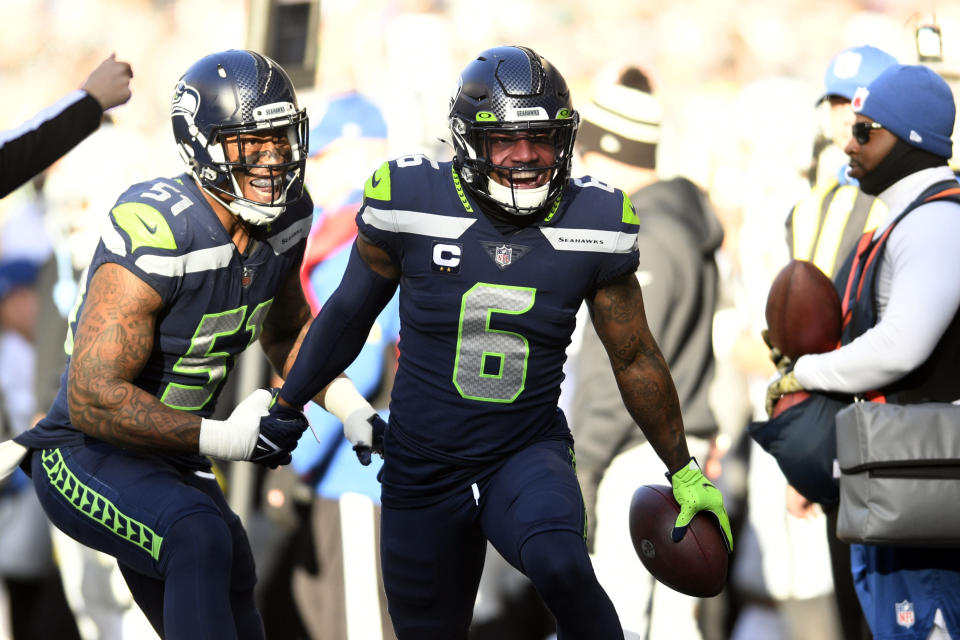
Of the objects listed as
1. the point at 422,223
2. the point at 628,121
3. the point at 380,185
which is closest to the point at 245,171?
the point at 380,185

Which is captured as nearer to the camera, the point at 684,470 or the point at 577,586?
the point at 577,586

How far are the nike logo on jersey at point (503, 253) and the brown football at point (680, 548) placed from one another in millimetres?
760

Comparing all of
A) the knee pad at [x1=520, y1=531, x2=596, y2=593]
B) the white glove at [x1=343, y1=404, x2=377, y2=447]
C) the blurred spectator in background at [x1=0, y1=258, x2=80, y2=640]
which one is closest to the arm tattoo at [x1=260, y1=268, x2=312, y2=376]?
the white glove at [x1=343, y1=404, x2=377, y2=447]

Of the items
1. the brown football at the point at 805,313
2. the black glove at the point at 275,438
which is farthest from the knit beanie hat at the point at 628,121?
the black glove at the point at 275,438

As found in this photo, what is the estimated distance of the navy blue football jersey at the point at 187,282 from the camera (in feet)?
9.71

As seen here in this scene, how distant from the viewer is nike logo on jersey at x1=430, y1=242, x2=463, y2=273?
2895 millimetres

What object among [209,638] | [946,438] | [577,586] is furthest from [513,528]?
[946,438]

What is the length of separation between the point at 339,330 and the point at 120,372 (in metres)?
0.55

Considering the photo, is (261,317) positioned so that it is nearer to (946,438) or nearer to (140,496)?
(140,496)

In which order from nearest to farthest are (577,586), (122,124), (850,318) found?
(577,586) < (850,318) < (122,124)

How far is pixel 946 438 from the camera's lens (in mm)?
3094

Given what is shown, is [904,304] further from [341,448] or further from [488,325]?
[341,448]

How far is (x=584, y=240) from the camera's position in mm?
2908

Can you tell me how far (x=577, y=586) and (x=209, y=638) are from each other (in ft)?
2.85
